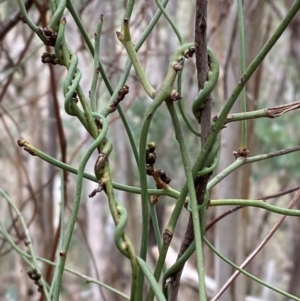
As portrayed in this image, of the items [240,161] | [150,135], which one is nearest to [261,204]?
[240,161]

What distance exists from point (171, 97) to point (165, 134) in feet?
5.56

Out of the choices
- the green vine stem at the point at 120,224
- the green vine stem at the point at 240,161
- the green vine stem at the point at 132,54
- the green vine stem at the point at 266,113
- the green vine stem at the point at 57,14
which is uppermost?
the green vine stem at the point at 57,14

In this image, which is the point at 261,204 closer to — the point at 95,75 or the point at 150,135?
the point at 95,75

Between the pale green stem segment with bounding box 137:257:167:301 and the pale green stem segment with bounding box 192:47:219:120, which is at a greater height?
the pale green stem segment with bounding box 192:47:219:120

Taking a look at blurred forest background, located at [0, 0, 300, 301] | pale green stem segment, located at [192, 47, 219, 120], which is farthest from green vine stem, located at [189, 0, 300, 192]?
blurred forest background, located at [0, 0, 300, 301]

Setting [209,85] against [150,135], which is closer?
[209,85]

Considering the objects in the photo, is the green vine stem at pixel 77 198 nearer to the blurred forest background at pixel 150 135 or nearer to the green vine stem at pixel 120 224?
the green vine stem at pixel 120 224

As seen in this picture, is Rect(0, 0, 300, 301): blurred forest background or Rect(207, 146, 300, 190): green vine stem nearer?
Rect(207, 146, 300, 190): green vine stem

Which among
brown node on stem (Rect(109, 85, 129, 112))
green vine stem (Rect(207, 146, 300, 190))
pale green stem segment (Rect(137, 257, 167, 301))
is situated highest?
brown node on stem (Rect(109, 85, 129, 112))

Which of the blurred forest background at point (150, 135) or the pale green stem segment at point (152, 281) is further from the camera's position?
the blurred forest background at point (150, 135)

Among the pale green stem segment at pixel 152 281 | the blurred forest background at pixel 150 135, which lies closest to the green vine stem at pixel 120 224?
the pale green stem segment at pixel 152 281

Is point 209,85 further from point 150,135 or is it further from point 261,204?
point 150,135

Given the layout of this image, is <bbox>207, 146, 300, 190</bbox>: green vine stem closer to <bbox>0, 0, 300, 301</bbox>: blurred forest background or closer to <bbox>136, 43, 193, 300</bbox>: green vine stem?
<bbox>136, 43, 193, 300</bbox>: green vine stem

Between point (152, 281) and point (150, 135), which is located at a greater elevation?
point (150, 135)
